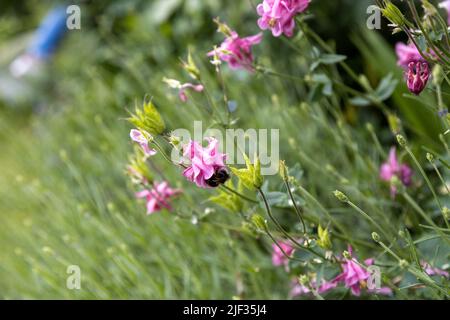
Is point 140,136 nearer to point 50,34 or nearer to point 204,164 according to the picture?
point 204,164

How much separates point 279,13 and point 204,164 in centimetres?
24

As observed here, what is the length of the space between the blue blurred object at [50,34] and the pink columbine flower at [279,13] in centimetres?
224

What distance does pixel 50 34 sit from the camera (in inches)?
117

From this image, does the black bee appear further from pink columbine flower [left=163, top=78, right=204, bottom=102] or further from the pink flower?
pink columbine flower [left=163, top=78, right=204, bottom=102]

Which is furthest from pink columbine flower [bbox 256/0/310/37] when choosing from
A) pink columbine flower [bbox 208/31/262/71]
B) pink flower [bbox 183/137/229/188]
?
pink flower [bbox 183/137/229/188]

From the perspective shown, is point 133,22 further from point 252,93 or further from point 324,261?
point 324,261

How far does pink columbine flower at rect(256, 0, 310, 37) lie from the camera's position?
822mm

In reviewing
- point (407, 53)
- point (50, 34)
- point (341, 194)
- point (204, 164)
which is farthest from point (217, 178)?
point (50, 34)

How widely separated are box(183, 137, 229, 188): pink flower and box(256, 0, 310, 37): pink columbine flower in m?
0.20

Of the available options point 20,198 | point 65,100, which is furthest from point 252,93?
point 65,100

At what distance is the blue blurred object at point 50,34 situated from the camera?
2924 mm

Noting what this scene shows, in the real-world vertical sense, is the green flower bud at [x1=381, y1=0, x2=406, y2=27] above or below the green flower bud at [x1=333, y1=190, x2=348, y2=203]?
above
